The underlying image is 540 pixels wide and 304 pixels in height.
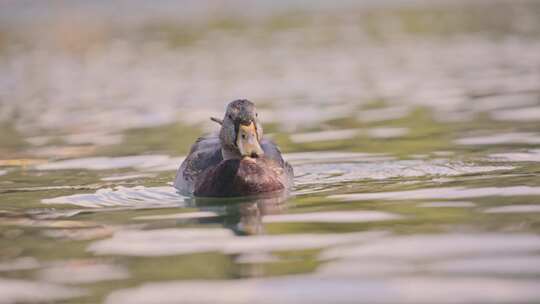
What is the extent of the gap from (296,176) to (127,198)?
1663 millimetres

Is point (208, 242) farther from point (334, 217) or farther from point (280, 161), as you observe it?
point (280, 161)

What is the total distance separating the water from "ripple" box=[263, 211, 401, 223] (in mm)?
34

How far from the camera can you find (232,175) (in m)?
8.88

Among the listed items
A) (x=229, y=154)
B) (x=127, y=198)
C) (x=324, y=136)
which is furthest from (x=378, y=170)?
(x=324, y=136)

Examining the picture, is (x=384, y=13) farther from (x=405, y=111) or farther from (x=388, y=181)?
(x=388, y=181)

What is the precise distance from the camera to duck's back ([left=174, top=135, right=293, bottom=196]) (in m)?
8.90

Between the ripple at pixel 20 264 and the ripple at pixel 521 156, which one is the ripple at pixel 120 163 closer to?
the ripple at pixel 521 156

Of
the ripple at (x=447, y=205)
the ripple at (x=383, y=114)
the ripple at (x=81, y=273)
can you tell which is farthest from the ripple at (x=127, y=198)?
the ripple at (x=383, y=114)

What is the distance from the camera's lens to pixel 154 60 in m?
25.4

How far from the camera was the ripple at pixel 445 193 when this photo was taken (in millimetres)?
8234

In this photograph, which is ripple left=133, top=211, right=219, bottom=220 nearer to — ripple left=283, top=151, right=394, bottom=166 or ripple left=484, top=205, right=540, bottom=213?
ripple left=484, top=205, right=540, bottom=213

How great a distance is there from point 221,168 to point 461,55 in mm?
14043

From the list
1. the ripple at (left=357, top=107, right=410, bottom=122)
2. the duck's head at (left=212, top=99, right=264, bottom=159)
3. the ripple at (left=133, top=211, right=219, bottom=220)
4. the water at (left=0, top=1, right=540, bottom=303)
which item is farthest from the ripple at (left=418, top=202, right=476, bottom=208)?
the ripple at (left=357, top=107, right=410, bottom=122)

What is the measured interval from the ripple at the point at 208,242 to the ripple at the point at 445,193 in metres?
1.39
